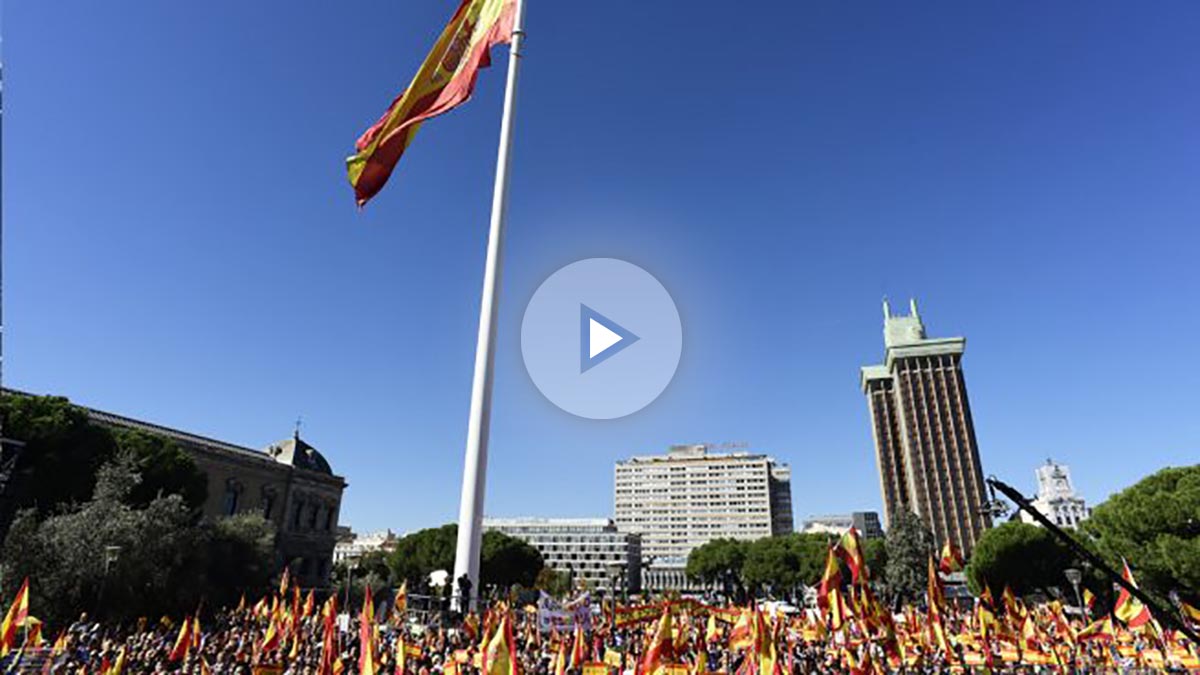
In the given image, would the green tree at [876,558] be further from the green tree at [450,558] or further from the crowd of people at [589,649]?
the crowd of people at [589,649]

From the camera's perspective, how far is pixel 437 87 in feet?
60.7

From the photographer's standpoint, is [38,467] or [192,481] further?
[192,481]

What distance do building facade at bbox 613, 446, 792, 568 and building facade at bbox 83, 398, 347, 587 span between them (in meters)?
115

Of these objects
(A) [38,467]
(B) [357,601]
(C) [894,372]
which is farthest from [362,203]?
(C) [894,372]

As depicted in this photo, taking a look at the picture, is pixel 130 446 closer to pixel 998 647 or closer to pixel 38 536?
pixel 38 536

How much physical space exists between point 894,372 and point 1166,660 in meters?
141

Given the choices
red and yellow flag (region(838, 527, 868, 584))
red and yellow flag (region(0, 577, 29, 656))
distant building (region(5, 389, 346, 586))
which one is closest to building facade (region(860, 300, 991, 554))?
distant building (region(5, 389, 346, 586))

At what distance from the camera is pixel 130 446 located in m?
43.1

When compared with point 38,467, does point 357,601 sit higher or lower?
lower

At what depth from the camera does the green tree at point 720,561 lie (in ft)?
326

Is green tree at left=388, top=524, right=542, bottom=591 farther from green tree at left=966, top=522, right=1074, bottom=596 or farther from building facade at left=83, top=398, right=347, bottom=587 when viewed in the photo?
green tree at left=966, top=522, right=1074, bottom=596

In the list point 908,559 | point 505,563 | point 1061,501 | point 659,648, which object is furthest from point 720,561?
point 1061,501

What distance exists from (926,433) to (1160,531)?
351 feet

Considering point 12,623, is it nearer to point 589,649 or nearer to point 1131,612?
point 589,649
